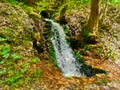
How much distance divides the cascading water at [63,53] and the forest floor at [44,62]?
1.60 feet

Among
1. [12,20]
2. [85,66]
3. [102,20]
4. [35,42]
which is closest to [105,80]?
[85,66]

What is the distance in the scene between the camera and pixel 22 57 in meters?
6.42

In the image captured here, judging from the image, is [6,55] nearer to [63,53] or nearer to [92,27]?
[63,53]

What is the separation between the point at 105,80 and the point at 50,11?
21.2 ft

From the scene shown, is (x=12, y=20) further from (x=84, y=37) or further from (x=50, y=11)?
(x=50, y=11)

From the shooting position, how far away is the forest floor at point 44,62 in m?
5.88

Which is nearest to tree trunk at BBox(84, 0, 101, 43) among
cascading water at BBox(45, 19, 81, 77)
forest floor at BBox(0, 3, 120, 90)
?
forest floor at BBox(0, 3, 120, 90)

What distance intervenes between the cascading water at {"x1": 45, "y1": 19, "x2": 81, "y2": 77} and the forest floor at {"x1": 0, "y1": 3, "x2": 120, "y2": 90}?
0.49m

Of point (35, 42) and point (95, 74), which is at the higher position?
point (35, 42)

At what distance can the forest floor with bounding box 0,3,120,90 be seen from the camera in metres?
5.88

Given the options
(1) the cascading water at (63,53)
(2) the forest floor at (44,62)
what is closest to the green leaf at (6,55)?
(2) the forest floor at (44,62)

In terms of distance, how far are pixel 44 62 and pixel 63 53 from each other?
1710 mm

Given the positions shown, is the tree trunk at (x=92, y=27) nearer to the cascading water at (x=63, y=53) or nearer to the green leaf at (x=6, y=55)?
the cascading water at (x=63, y=53)

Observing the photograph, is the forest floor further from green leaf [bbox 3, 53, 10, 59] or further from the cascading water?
A: the cascading water
